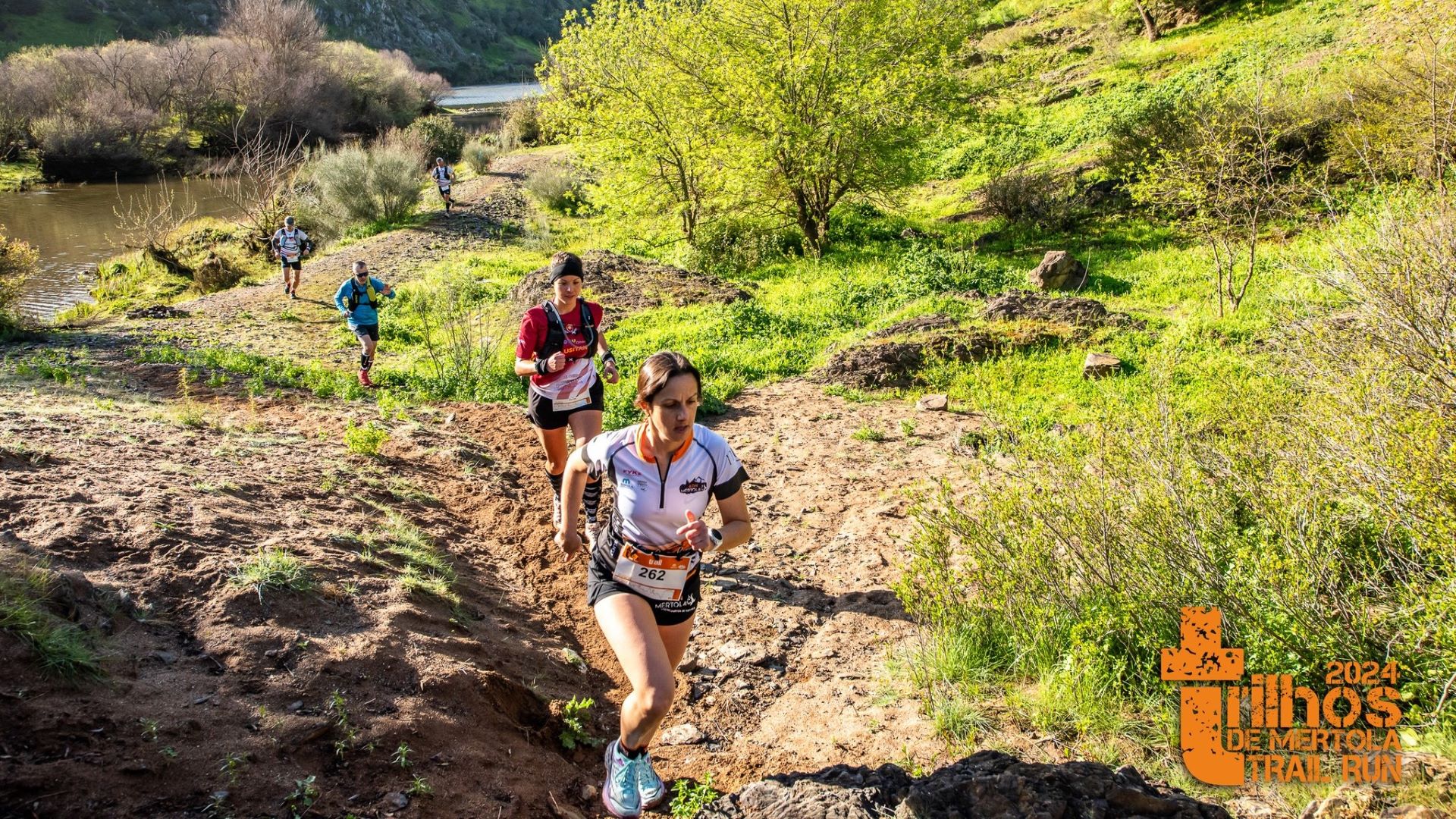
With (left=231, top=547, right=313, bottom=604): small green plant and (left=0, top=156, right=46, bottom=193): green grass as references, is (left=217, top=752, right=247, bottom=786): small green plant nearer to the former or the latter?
(left=231, top=547, right=313, bottom=604): small green plant

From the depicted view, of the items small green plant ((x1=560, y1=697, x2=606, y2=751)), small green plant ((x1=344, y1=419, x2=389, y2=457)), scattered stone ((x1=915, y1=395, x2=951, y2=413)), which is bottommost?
scattered stone ((x1=915, y1=395, x2=951, y2=413))

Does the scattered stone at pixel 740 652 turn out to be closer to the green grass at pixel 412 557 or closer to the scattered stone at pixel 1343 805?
the green grass at pixel 412 557

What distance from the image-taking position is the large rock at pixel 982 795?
257 cm

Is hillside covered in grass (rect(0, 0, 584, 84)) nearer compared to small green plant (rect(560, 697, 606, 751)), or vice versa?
small green plant (rect(560, 697, 606, 751))

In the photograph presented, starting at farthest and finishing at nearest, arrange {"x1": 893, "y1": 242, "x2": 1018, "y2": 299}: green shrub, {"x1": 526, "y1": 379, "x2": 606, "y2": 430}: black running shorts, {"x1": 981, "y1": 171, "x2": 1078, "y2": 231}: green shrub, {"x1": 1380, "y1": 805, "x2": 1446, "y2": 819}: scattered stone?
{"x1": 981, "y1": 171, "x2": 1078, "y2": 231}: green shrub < {"x1": 893, "y1": 242, "x2": 1018, "y2": 299}: green shrub < {"x1": 526, "y1": 379, "x2": 606, "y2": 430}: black running shorts < {"x1": 1380, "y1": 805, "x2": 1446, "y2": 819}: scattered stone

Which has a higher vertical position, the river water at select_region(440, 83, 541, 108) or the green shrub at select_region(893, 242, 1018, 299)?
the river water at select_region(440, 83, 541, 108)

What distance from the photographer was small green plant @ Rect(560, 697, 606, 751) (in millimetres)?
3775

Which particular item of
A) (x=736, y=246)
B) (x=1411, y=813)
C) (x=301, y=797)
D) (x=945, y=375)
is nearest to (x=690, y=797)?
(x=301, y=797)

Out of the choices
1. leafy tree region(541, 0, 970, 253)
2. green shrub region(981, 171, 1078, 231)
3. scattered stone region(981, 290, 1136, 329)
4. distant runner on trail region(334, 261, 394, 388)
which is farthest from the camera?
green shrub region(981, 171, 1078, 231)

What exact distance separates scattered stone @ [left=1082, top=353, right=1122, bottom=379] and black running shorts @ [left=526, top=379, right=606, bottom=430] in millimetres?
5771

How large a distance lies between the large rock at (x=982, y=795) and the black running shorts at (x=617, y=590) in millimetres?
767

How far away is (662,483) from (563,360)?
208cm

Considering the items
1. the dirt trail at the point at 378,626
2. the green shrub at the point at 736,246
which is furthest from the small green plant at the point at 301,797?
the green shrub at the point at 736,246

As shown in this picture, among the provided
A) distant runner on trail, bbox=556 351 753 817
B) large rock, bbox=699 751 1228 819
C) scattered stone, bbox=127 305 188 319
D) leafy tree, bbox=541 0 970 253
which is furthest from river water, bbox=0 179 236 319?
large rock, bbox=699 751 1228 819
